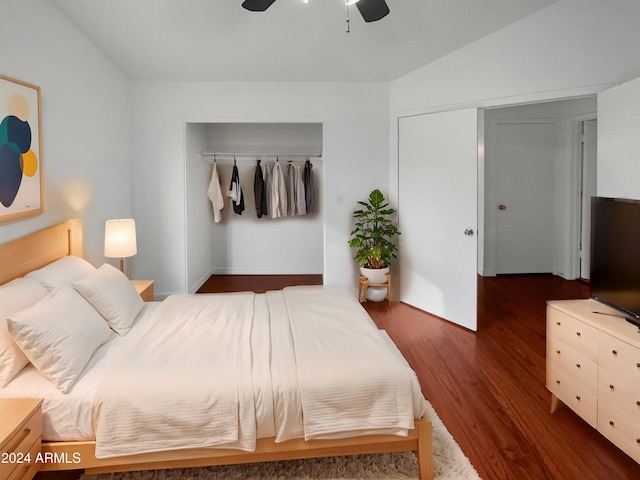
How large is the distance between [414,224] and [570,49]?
1.97 meters

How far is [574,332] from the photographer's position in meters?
2.14

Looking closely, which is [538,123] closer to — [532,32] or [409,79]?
[409,79]

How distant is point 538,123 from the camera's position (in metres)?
5.62

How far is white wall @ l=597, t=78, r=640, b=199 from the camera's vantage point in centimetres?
239

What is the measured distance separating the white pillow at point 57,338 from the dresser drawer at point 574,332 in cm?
238

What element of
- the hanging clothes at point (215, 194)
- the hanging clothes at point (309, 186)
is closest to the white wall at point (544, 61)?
the hanging clothes at point (309, 186)

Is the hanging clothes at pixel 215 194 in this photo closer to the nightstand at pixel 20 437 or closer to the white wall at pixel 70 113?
the white wall at pixel 70 113

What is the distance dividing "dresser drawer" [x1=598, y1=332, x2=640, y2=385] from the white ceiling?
236 cm

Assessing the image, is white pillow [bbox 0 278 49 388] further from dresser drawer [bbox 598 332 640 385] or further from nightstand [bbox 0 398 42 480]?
dresser drawer [bbox 598 332 640 385]

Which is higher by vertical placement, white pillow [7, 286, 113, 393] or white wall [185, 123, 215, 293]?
white wall [185, 123, 215, 293]

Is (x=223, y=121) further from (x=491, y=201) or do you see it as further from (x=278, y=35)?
(x=491, y=201)

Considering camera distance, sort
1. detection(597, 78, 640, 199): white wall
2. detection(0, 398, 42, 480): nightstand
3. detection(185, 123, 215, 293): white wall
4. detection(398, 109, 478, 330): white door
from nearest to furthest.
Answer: detection(0, 398, 42, 480): nightstand
detection(597, 78, 640, 199): white wall
detection(398, 109, 478, 330): white door
detection(185, 123, 215, 293): white wall

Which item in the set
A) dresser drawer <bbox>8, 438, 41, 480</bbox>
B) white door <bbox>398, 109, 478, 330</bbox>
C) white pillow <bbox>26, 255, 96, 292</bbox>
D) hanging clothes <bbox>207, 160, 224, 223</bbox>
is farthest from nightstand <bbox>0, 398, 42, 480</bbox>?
hanging clothes <bbox>207, 160, 224, 223</bbox>

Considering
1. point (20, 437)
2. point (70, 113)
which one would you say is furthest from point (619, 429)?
point (70, 113)
